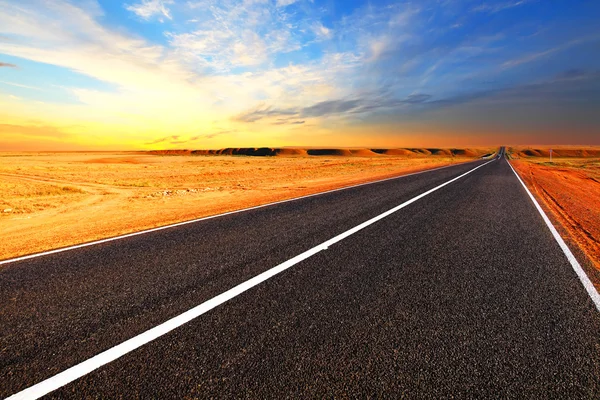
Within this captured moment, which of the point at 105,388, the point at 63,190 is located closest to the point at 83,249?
the point at 105,388

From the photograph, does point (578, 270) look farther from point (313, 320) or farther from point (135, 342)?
point (135, 342)

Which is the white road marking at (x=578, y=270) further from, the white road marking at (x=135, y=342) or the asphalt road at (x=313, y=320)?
the white road marking at (x=135, y=342)

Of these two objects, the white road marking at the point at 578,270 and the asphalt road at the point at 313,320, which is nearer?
the asphalt road at the point at 313,320

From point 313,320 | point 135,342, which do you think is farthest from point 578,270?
point 135,342

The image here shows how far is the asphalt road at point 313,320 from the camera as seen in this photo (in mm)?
2195

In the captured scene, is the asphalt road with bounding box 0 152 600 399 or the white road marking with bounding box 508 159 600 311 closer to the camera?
the asphalt road with bounding box 0 152 600 399

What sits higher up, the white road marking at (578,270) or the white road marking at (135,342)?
the white road marking at (135,342)

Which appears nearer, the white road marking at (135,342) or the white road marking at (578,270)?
the white road marking at (135,342)

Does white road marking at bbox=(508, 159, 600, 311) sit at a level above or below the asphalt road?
below

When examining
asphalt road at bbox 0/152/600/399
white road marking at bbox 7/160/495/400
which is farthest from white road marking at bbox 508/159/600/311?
white road marking at bbox 7/160/495/400

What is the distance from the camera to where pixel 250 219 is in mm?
7625

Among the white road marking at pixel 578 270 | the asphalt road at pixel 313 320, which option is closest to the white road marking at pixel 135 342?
the asphalt road at pixel 313 320

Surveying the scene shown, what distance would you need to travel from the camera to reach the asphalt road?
2195mm

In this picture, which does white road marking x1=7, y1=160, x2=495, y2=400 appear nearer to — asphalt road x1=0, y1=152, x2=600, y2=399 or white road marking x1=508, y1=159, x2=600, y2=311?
asphalt road x1=0, y1=152, x2=600, y2=399
